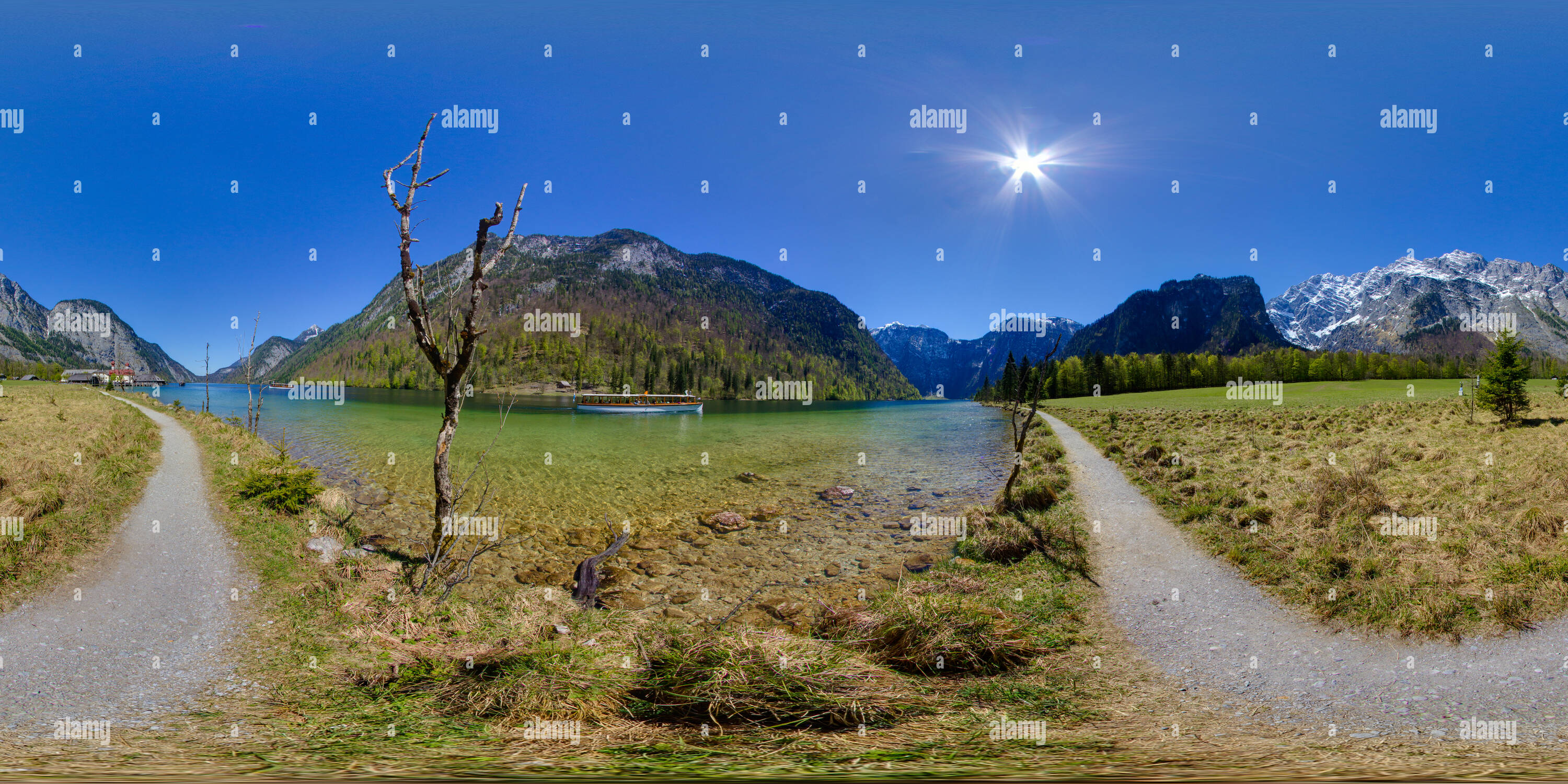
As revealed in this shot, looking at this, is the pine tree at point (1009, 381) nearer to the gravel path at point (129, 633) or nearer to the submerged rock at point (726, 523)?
the submerged rock at point (726, 523)

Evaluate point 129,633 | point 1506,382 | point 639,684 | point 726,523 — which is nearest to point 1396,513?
point 1506,382

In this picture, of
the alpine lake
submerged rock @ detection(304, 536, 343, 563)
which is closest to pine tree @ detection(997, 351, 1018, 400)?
the alpine lake

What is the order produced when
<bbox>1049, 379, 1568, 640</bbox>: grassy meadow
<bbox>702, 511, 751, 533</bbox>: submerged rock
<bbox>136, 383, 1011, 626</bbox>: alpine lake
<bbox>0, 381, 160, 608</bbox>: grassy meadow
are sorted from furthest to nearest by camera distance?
<bbox>702, 511, 751, 533</bbox>: submerged rock < <bbox>136, 383, 1011, 626</bbox>: alpine lake < <bbox>0, 381, 160, 608</bbox>: grassy meadow < <bbox>1049, 379, 1568, 640</bbox>: grassy meadow

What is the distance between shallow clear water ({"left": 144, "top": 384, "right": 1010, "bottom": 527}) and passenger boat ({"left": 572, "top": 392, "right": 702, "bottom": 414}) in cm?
1422

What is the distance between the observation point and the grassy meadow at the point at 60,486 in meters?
8.02

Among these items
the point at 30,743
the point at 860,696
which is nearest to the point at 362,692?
the point at 30,743

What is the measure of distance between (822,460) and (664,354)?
542 feet

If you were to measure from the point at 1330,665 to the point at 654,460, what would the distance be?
83.9ft

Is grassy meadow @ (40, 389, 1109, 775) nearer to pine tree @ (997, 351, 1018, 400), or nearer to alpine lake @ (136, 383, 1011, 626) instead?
alpine lake @ (136, 383, 1011, 626)

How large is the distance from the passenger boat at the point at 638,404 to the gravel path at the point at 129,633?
61.1m

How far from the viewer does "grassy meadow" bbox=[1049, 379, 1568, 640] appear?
256 inches

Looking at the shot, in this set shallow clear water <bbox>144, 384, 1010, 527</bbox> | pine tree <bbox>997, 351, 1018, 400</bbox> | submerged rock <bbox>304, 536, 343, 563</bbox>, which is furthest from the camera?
pine tree <bbox>997, 351, 1018, 400</bbox>

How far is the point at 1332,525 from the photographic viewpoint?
9.52 meters

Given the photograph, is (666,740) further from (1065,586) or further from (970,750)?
(1065,586)
